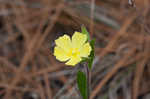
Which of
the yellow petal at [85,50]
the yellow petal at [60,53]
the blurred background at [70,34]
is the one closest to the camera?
the yellow petal at [85,50]

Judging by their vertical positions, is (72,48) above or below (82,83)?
above

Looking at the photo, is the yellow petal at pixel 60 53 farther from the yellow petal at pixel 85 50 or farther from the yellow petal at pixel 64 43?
the yellow petal at pixel 85 50

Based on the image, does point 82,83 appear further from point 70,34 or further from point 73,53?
point 70,34

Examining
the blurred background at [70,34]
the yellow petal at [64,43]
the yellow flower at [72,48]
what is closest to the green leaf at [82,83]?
the yellow flower at [72,48]

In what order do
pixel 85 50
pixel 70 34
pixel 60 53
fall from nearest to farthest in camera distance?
1. pixel 85 50
2. pixel 60 53
3. pixel 70 34

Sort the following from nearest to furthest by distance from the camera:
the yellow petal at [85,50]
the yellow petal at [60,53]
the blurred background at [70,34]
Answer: the yellow petal at [85,50]
the yellow petal at [60,53]
the blurred background at [70,34]

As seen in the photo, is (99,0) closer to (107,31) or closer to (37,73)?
(107,31)

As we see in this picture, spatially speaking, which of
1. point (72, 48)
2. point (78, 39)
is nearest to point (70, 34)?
point (72, 48)

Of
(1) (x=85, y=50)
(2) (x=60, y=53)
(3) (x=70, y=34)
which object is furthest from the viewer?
(3) (x=70, y=34)
